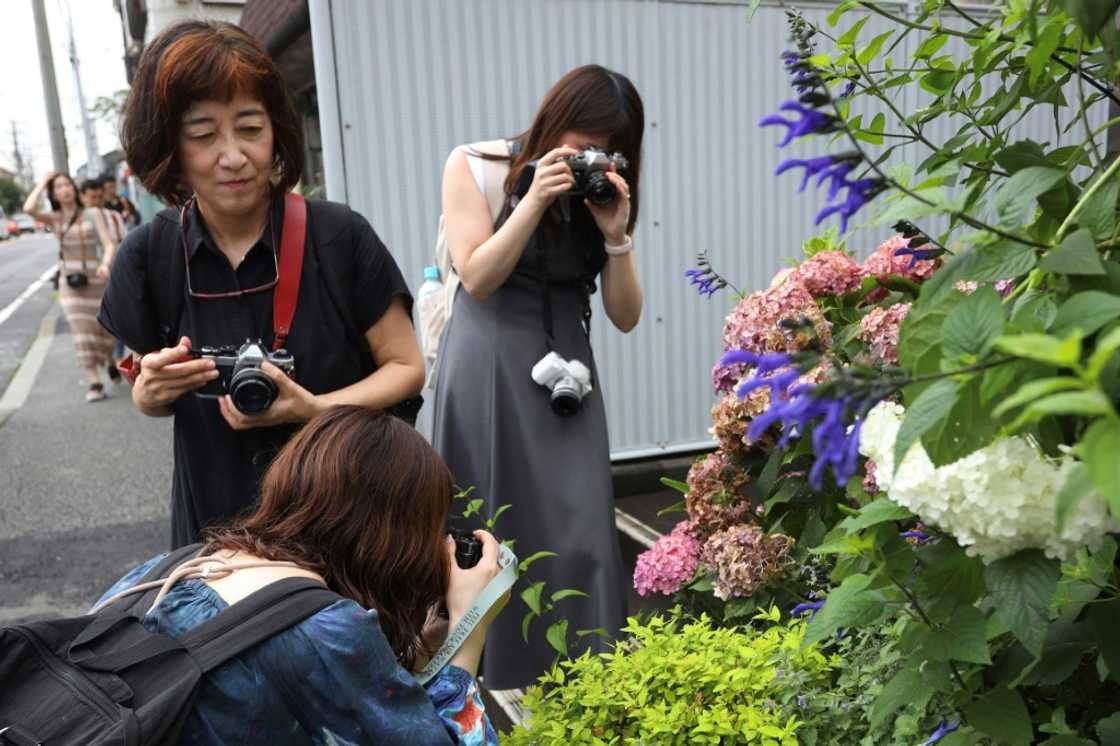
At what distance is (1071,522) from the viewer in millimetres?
740

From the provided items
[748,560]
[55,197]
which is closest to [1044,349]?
[748,560]

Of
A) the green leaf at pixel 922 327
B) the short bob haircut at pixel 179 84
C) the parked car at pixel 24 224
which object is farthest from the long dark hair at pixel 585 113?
the parked car at pixel 24 224

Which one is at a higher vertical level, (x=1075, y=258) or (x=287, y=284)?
(x=1075, y=258)

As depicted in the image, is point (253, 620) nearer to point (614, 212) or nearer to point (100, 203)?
point (614, 212)

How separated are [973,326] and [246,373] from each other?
1.44m

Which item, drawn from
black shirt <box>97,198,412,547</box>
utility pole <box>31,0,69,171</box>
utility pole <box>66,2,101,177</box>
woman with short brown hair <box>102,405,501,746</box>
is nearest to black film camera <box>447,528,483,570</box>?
woman with short brown hair <box>102,405,501,746</box>

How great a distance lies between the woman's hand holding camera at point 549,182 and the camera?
227 centimetres

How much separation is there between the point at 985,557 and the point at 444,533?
0.92m

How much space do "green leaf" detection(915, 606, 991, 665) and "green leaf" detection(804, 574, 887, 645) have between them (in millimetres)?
66

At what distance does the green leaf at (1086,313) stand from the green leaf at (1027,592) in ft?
0.69

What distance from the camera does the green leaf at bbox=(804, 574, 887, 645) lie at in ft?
3.30

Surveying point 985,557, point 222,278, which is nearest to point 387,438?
point 222,278

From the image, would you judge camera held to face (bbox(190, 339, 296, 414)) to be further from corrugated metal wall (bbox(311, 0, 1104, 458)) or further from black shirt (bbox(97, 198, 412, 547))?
corrugated metal wall (bbox(311, 0, 1104, 458))

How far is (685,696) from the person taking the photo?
1465 mm
